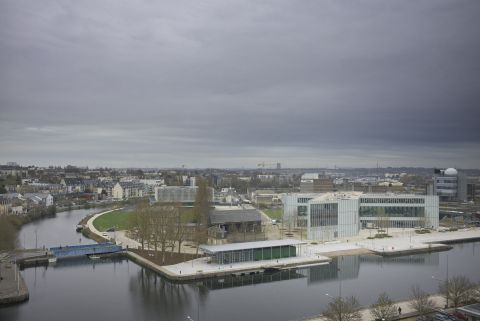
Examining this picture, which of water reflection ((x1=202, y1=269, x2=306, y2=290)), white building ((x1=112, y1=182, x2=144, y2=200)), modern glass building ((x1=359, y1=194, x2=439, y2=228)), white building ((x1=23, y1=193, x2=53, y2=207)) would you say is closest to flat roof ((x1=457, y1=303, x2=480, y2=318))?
water reflection ((x1=202, y1=269, x2=306, y2=290))

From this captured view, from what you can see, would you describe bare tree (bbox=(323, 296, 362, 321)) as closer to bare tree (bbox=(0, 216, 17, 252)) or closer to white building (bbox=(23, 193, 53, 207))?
A: bare tree (bbox=(0, 216, 17, 252))

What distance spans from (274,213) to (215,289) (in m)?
22.7

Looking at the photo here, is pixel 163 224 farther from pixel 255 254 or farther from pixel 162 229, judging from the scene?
pixel 255 254

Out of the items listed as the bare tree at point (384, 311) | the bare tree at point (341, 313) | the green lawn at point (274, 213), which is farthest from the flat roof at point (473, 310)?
Result: the green lawn at point (274, 213)

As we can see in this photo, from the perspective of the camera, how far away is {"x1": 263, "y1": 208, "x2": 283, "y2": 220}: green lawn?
36.0m

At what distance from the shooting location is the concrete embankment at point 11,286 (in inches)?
573

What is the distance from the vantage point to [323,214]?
2591 centimetres

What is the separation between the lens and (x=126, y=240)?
25.4m

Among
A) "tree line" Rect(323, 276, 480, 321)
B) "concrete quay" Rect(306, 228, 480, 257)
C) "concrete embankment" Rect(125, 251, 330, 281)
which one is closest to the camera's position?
"tree line" Rect(323, 276, 480, 321)

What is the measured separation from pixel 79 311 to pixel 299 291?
7125mm

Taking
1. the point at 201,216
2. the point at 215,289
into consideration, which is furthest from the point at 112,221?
the point at 215,289

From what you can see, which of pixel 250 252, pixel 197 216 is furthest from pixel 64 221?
pixel 250 252

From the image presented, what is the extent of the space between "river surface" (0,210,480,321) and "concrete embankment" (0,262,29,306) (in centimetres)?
33

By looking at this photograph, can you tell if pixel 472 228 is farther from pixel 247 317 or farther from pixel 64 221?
pixel 64 221
